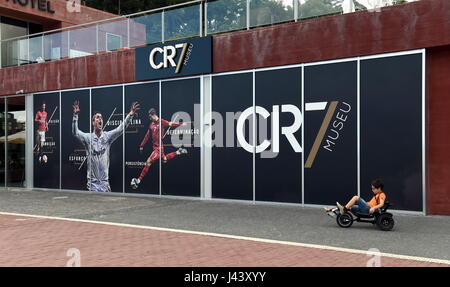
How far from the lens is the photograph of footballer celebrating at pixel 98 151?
687 inches

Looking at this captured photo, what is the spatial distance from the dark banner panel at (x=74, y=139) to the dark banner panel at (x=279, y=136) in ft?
24.1

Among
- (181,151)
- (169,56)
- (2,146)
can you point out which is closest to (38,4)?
(2,146)

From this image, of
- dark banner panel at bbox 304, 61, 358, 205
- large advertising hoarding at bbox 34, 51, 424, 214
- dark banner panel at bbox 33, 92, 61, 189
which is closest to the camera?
large advertising hoarding at bbox 34, 51, 424, 214

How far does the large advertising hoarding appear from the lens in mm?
11805

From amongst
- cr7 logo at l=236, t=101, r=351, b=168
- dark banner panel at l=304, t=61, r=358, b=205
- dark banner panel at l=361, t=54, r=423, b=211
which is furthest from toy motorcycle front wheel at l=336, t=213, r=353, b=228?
cr7 logo at l=236, t=101, r=351, b=168

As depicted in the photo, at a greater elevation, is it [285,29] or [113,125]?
[285,29]

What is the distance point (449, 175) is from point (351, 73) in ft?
11.2

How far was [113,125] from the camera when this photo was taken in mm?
17312

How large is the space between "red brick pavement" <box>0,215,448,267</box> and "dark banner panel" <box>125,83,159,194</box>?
6.62 m

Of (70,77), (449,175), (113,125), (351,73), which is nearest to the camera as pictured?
(449,175)

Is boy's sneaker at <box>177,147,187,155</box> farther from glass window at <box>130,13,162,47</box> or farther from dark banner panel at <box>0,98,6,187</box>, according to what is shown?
dark banner panel at <box>0,98,6,187</box>
